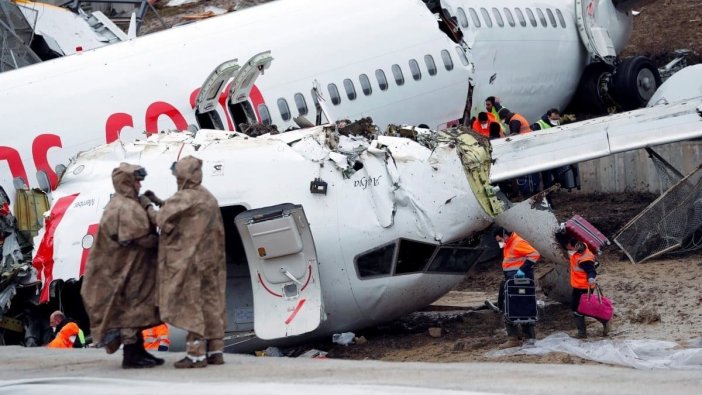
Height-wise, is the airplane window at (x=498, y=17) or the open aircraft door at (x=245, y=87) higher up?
the airplane window at (x=498, y=17)

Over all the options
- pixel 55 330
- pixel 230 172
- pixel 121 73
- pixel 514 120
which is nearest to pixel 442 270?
pixel 230 172

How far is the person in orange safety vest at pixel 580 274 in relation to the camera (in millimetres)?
15633

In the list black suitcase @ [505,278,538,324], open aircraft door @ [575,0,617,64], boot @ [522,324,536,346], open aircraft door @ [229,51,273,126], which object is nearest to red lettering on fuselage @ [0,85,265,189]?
open aircraft door @ [229,51,273,126]

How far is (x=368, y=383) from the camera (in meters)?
10.0

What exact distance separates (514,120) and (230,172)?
9.10 m

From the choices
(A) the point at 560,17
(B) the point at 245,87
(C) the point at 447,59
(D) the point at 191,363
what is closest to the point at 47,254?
(D) the point at 191,363

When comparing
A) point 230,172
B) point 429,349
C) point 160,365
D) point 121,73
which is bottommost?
point 429,349

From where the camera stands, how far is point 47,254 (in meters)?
15.5

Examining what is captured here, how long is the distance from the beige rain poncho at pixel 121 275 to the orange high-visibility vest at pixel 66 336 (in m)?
3.89

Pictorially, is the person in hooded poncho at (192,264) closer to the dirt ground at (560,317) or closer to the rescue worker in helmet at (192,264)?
the rescue worker in helmet at (192,264)

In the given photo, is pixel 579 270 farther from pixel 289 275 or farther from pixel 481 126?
pixel 481 126

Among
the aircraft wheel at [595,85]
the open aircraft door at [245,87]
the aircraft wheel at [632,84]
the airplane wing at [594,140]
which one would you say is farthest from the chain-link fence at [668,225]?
the aircraft wheel at [632,84]

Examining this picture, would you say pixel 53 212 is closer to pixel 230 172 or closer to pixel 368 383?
pixel 230 172

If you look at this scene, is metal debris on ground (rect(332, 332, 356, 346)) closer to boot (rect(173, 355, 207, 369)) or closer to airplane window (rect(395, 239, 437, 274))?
airplane window (rect(395, 239, 437, 274))
